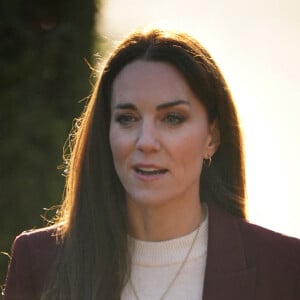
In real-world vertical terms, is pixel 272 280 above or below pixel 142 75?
below

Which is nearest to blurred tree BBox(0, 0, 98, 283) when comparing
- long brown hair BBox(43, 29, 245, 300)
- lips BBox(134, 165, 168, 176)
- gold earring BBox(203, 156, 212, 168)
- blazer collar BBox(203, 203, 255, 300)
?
long brown hair BBox(43, 29, 245, 300)

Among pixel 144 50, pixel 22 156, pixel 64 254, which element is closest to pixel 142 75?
pixel 144 50

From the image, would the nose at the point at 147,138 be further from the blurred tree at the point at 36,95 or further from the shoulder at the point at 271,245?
the blurred tree at the point at 36,95

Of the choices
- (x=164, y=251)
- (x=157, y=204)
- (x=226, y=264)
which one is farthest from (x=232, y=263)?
(x=157, y=204)

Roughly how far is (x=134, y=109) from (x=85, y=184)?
0.47 meters

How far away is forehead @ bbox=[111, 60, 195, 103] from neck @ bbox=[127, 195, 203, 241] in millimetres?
455

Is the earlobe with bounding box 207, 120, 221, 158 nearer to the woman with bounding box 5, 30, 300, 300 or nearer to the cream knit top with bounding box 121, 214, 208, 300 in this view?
the woman with bounding box 5, 30, 300, 300

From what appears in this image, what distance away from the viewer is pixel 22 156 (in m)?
5.21

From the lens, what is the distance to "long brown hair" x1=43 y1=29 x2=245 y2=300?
145 inches

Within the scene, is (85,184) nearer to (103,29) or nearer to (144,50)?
(144,50)

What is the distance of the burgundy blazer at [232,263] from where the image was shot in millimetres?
3645

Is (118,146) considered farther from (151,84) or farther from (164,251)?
(164,251)

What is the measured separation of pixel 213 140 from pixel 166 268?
57 cm

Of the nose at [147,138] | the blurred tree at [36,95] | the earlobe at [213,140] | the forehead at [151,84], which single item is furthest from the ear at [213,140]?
the blurred tree at [36,95]
